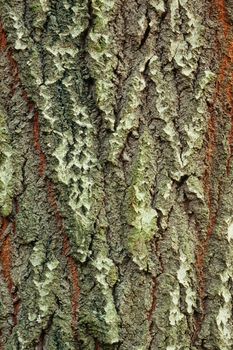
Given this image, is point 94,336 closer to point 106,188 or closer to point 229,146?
point 106,188

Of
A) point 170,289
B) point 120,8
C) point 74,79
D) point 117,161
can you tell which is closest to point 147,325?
point 170,289

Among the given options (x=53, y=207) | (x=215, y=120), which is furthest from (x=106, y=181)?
(x=215, y=120)

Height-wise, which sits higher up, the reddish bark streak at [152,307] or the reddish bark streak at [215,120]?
the reddish bark streak at [215,120]

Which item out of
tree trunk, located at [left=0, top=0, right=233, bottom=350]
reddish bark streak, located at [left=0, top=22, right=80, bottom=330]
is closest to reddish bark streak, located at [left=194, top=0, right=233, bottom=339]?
tree trunk, located at [left=0, top=0, right=233, bottom=350]

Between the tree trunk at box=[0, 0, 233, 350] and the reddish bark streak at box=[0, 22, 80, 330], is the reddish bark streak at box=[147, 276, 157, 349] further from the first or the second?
the reddish bark streak at box=[0, 22, 80, 330]

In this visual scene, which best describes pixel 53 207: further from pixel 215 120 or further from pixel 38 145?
pixel 215 120

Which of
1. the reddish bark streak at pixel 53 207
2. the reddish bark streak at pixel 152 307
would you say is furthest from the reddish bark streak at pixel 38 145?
the reddish bark streak at pixel 152 307

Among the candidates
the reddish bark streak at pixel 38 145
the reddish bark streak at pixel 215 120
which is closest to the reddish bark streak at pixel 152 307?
the reddish bark streak at pixel 215 120

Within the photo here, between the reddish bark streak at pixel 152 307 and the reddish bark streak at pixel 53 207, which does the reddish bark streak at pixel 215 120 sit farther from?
the reddish bark streak at pixel 53 207
